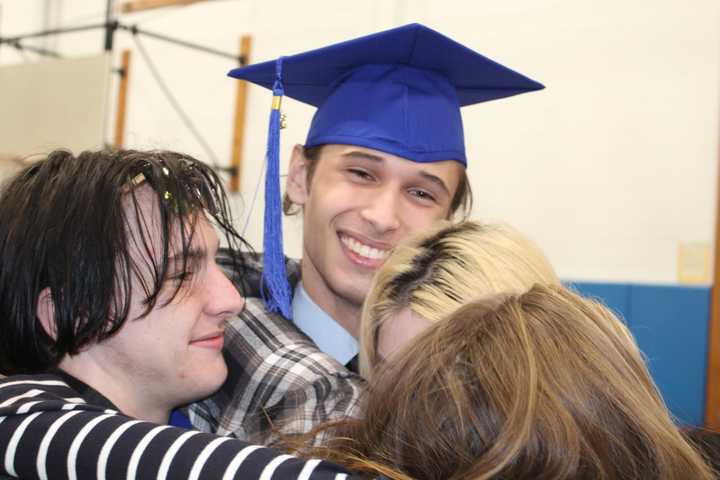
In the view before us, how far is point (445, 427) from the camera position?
2.50 ft

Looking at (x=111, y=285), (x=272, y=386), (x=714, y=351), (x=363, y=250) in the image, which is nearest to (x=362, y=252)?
(x=363, y=250)

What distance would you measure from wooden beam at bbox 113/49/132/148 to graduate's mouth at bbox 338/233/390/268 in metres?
5.67

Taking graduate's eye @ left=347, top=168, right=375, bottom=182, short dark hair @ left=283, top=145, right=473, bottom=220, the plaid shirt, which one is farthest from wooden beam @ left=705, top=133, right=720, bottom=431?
the plaid shirt

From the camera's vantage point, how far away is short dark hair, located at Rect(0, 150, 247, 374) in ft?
3.67

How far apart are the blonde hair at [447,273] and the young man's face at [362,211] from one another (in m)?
0.14

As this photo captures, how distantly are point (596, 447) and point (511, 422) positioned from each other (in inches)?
3.4

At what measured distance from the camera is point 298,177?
1.72 m

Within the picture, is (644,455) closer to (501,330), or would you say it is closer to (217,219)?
(501,330)

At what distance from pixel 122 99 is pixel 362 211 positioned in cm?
582

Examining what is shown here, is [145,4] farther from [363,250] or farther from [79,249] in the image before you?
[79,249]

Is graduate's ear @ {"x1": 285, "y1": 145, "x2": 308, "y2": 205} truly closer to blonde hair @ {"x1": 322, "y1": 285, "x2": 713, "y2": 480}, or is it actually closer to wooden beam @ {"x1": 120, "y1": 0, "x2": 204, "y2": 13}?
blonde hair @ {"x1": 322, "y1": 285, "x2": 713, "y2": 480}

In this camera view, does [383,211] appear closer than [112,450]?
No

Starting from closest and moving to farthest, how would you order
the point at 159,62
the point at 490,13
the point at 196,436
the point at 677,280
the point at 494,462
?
the point at 494,462, the point at 196,436, the point at 677,280, the point at 490,13, the point at 159,62

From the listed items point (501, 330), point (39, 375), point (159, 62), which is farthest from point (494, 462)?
point (159, 62)
